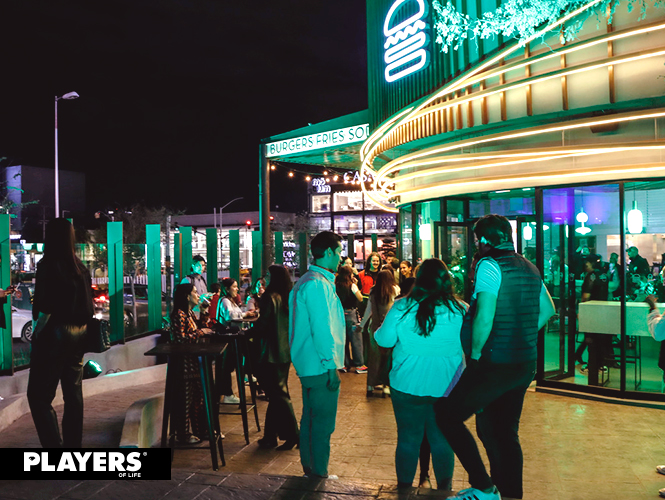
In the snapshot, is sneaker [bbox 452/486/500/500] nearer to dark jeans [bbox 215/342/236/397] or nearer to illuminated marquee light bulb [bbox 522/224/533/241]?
dark jeans [bbox 215/342/236/397]

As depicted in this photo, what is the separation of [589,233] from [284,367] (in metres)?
5.03

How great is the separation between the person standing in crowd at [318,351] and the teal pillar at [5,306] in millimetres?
4758

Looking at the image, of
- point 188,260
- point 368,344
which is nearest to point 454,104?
point 368,344

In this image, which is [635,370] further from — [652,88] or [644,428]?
[652,88]

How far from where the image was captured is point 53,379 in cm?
451

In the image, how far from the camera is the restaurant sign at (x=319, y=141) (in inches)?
604

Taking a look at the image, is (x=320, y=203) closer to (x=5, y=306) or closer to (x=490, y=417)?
(x=5, y=306)

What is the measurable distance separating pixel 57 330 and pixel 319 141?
42.0ft

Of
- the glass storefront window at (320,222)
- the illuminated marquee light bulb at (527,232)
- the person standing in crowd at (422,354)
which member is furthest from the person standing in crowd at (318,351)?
the glass storefront window at (320,222)

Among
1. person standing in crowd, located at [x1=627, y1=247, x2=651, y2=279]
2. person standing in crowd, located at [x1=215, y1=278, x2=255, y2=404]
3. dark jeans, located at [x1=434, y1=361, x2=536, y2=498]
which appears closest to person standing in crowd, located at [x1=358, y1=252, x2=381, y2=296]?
person standing in crowd, located at [x1=215, y1=278, x2=255, y2=404]

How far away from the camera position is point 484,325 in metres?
3.50

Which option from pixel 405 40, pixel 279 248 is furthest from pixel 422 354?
pixel 279 248

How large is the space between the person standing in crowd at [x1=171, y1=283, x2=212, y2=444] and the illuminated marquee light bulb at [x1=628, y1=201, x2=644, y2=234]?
5.65m

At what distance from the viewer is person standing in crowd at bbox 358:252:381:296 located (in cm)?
1065
